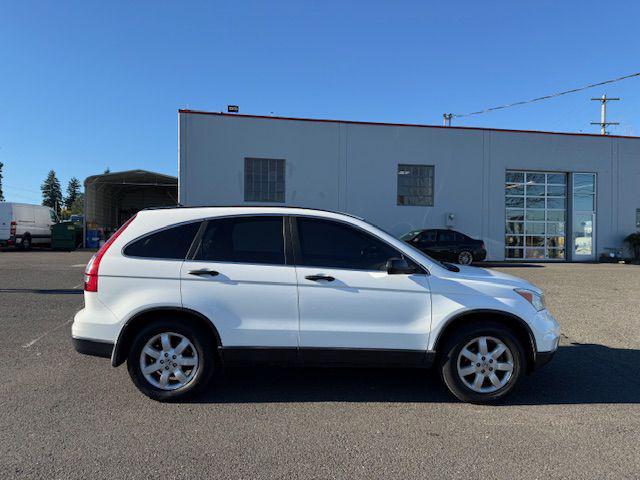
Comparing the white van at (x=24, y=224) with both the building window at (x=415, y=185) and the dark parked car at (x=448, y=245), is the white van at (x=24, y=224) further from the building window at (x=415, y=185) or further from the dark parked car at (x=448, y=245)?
the dark parked car at (x=448, y=245)

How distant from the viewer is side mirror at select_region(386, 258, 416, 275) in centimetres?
416

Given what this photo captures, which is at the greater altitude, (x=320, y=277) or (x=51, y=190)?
(x=51, y=190)

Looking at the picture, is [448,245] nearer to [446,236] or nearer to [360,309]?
[446,236]

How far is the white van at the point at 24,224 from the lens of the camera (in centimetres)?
2264

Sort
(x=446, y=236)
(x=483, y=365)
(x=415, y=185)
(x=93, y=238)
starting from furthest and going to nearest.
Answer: (x=93, y=238) < (x=415, y=185) < (x=446, y=236) < (x=483, y=365)

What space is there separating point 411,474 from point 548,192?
2199 centimetres

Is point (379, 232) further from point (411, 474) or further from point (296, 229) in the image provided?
point (411, 474)

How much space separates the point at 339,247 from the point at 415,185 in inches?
682

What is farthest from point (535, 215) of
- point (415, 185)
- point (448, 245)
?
point (448, 245)

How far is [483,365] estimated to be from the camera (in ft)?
14.0

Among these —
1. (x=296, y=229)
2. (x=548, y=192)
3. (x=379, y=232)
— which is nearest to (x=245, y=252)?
(x=296, y=229)

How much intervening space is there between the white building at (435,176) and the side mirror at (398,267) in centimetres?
1563

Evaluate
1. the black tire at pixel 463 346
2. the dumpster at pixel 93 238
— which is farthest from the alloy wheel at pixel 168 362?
the dumpster at pixel 93 238

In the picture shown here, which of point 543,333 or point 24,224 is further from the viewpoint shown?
point 24,224
